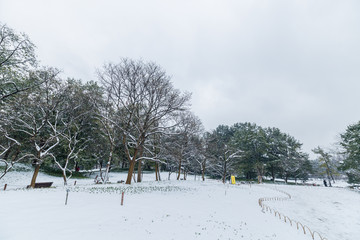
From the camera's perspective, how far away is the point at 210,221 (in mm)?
9508

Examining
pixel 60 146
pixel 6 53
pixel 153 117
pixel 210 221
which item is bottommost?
pixel 210 221

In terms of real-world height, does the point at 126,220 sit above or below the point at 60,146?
below

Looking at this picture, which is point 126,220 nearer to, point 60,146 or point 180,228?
point 180,228

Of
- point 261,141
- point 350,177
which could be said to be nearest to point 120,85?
point 261,141

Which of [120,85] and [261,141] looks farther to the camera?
[261,141]

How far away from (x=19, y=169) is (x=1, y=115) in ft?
53.5

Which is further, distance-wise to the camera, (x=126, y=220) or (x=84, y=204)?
(x=84, y=204)

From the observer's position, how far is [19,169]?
29.5 m

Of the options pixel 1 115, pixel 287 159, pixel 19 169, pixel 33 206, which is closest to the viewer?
pixel 33 206

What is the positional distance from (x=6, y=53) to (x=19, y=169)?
960 inches

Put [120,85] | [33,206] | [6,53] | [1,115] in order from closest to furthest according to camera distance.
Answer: [33,206] < [6,53] < [1,115] < [120,85]

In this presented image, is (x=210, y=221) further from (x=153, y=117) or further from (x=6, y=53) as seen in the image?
(x=6, y=53)

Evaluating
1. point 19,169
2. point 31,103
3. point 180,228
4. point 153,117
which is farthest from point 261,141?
point 19,169

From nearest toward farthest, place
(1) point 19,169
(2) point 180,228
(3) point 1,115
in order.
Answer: (2) point 180,228, (3) point 1,115, (1) point 19,169
